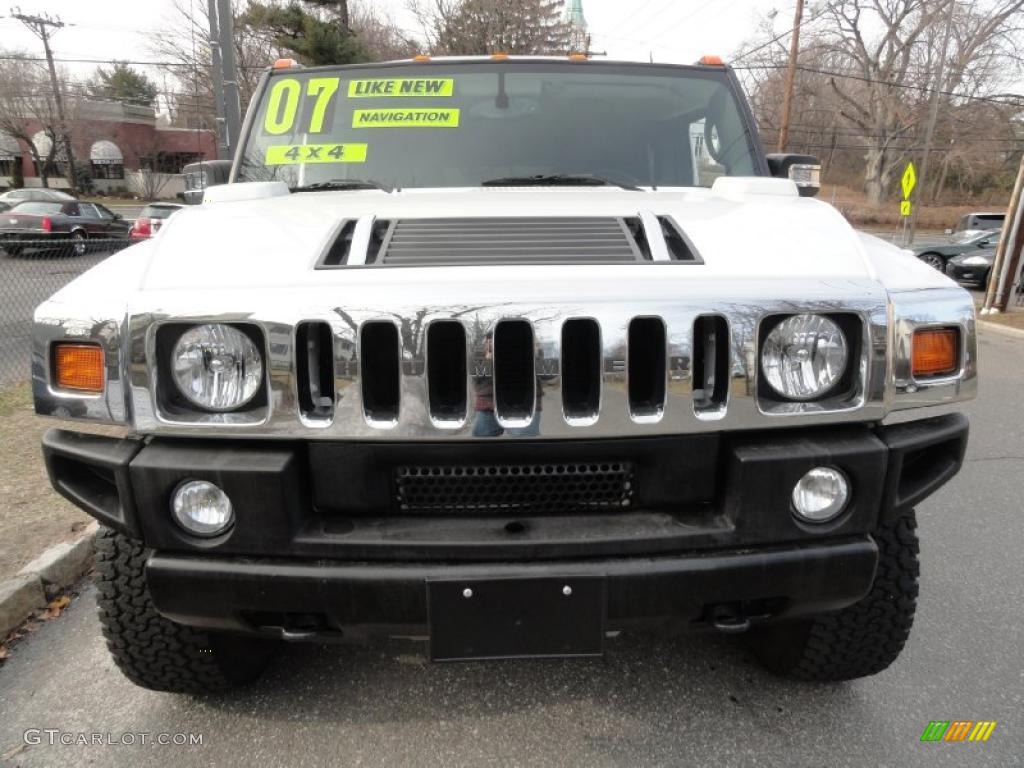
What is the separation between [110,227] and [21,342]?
15.4 m

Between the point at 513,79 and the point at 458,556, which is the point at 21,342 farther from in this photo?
the point at 458,556

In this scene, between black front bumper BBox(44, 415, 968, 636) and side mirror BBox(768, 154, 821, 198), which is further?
side mirror BBox(768, 154, 821, 198)

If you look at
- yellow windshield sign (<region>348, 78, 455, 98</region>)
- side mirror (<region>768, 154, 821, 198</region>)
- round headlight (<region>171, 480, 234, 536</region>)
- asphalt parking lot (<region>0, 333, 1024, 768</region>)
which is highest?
yellow windshield sign (<region>348, 78, 455, 98</region>)

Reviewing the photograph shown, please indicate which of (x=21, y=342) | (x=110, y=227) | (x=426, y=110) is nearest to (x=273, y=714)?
(x=426, y=110)

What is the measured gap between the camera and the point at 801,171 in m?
2.99

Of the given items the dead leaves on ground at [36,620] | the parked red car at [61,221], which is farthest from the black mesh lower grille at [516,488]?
the parked red car at [61,221]

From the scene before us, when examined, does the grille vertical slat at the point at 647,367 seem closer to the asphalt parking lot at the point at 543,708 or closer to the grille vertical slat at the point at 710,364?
the grille vertical slat at the point at 710,364

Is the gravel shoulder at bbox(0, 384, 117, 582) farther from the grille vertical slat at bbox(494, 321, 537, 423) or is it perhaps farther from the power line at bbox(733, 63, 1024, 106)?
the power line at bbox(733, 63, 1024, 106)

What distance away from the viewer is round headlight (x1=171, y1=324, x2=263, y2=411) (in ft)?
5.31

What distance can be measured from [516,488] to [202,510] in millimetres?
756

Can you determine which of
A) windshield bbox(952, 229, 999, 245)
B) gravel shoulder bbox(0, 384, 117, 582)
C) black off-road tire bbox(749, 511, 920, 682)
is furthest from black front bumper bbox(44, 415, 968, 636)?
windshield bbox(952, 229, 999, 245)

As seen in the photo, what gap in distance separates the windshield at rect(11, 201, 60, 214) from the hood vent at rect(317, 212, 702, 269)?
Result: 21267 millimetres

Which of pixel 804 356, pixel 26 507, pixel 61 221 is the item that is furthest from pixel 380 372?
pixel 61 221

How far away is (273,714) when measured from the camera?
86.3 inches
